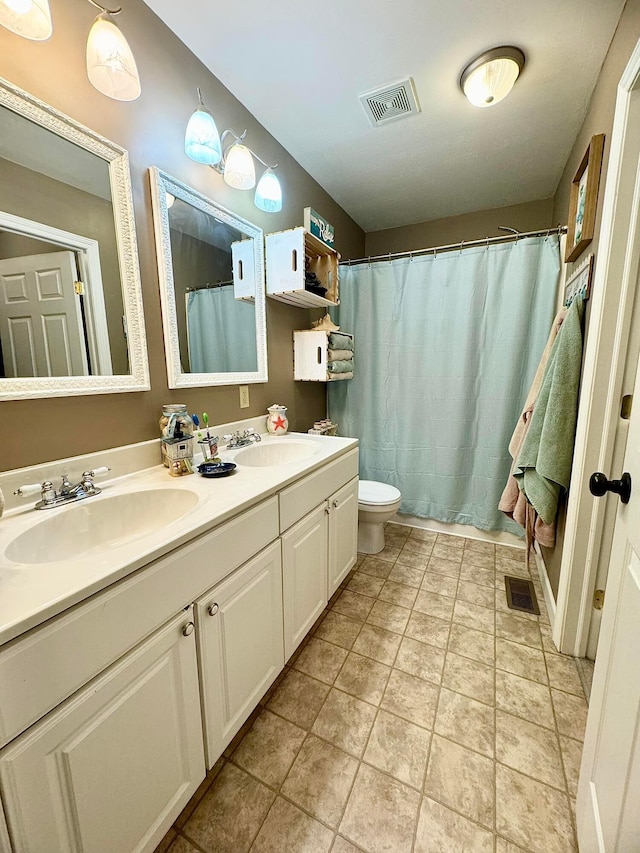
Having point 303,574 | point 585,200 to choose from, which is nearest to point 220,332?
point 303,574

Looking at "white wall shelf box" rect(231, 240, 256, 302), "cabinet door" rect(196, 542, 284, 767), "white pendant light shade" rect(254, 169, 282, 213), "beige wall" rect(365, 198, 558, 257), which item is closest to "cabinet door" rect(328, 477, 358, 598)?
"cabinet door" rect(196, 542, 284, 767)

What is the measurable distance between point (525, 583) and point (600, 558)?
72cm

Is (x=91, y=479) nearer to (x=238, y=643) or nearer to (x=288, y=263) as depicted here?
(x=238, y=643)

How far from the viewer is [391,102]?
5.28ft

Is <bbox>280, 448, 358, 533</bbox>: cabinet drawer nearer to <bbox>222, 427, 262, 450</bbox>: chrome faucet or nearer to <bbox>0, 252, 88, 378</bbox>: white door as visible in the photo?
<bbox>222, 427, 262, 450</bbox>: chrome faucet

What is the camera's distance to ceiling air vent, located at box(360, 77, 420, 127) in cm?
153

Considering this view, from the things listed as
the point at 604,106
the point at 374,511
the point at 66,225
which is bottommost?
the point at 374,511

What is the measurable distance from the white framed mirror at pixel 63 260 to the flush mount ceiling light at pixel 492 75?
1456 millimetres

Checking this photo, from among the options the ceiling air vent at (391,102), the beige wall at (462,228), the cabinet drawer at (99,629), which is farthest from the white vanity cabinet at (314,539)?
the beige wall at (462,228)

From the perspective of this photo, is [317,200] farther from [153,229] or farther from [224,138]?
[153,229]

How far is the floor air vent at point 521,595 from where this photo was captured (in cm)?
174

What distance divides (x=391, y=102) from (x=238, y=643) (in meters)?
2.33

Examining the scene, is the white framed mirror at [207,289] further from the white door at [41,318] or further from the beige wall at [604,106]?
the beige wall at [604,106]

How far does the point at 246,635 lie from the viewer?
3.45 ft
